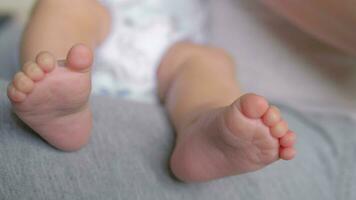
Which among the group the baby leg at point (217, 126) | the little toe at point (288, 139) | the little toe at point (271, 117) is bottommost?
the baby leg at point (217, 126)

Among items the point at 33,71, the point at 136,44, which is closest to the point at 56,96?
the point at 33,71

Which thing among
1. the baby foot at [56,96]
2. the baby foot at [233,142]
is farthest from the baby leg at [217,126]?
the baby foot at [56,96]

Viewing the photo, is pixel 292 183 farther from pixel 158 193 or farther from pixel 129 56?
pixel 129 56

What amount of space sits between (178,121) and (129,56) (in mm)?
192

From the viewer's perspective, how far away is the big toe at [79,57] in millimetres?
445

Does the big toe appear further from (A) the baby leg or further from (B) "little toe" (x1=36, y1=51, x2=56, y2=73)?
(A) the baby leg

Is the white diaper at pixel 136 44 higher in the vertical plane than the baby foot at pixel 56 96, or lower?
lower

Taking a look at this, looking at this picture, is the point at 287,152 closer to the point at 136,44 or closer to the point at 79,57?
the point at 79,57

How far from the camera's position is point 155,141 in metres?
Answer: 0.57

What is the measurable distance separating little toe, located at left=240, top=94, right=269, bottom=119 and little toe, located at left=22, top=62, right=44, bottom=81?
185 mm

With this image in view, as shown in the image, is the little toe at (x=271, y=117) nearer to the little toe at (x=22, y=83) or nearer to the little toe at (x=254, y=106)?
the little toe at (x=254, y=106)

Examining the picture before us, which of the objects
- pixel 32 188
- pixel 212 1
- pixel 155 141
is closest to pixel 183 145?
pixel 155 141

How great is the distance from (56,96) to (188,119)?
173 mm

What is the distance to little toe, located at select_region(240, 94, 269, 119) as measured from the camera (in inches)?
17.1
